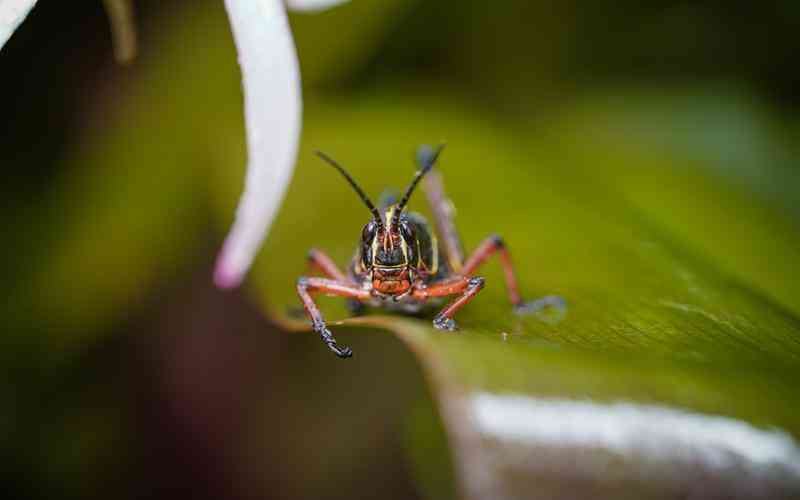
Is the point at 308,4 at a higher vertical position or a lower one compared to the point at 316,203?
higher

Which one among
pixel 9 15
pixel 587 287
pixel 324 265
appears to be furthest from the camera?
pixel 324 265

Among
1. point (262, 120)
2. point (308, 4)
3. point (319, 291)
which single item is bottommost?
point (319, 291)

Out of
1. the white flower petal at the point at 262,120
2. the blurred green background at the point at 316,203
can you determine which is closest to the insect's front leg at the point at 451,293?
the blurred green background at the point at 316,203

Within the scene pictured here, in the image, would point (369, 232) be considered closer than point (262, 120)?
No

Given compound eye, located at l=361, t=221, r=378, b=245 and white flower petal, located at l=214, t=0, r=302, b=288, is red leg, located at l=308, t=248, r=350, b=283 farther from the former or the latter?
white flower petal, located at l=214, t=0, r=302, b=288

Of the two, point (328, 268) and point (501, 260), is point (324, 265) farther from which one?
point (501, 260)

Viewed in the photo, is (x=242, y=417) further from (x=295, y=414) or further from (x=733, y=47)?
(x=733, y=47)

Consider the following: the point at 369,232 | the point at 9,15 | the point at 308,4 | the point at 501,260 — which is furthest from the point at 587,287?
the point at 9,15

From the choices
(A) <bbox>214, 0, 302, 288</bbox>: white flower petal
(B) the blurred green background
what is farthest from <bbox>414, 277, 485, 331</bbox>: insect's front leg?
(A) <bbox>214, 0, 302, 288</bbox>: white flower petal
